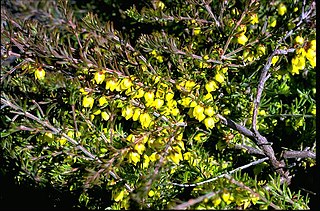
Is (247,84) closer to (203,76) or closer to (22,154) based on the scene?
(203,76)

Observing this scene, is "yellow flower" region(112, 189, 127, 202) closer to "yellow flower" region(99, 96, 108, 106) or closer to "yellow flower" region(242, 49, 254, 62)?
"yellow flower" region(99, 96, 108, 106)

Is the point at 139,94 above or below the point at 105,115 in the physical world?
above

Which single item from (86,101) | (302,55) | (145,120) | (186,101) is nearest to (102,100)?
(86,101)

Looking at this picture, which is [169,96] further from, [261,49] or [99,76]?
[261,49]

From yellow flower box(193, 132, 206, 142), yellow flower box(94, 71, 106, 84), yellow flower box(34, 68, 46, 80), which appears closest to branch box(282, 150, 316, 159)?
yellow flower box(193, 132, 206, 142)

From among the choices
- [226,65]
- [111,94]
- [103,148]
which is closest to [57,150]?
[103,148]

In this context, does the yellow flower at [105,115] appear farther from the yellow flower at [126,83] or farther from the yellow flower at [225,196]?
the yellow flower at [225,196]

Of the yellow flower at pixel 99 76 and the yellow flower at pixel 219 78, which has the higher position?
the yellow flower at pixel 219 78

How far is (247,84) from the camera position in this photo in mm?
1384

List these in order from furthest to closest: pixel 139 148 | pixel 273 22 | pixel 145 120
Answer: pixel 273 22, pixel 145 120, pixel 139 148

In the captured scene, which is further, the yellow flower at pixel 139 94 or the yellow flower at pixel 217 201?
the yellow flower at pixel 139 94

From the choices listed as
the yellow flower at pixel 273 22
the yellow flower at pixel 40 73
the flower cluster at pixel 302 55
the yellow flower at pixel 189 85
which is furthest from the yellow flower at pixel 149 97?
the yellow flower at pixel 273 22

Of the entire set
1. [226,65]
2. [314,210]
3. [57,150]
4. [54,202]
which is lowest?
[54,202]

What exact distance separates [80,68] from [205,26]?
52 centimetres
